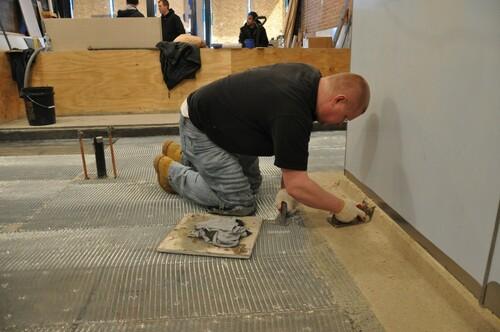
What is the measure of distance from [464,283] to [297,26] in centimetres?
839

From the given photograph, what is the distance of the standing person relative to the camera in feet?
4.82

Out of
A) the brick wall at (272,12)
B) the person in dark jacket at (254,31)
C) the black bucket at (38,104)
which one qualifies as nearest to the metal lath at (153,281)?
the black bucket at (38,104)

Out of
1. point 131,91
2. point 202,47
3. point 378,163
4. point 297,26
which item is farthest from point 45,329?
point 297,26

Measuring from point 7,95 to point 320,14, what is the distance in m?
5.55

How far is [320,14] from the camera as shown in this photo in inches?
292

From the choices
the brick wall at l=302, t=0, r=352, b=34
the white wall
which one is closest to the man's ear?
the white wall

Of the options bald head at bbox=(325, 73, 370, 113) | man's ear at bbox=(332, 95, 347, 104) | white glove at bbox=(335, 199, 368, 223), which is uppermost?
bald head at bbox=(325, 73, 370, 113)

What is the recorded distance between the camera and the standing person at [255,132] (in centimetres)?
147

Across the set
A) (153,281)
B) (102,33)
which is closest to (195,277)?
(153,281)

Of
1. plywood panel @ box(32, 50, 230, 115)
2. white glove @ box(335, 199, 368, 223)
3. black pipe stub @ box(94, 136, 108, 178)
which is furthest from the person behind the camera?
plywood panel @ box(32, 50, 230, 115)

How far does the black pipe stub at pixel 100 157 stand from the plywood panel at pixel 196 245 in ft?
3.03

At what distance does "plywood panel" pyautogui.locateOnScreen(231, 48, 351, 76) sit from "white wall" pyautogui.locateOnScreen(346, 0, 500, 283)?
2.12 metres

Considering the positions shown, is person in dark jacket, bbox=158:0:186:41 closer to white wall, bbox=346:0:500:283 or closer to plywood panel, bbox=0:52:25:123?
plywood panel, bbox=0:52:25:123

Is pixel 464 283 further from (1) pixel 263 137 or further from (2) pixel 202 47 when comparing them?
(2) pixel 202 47
